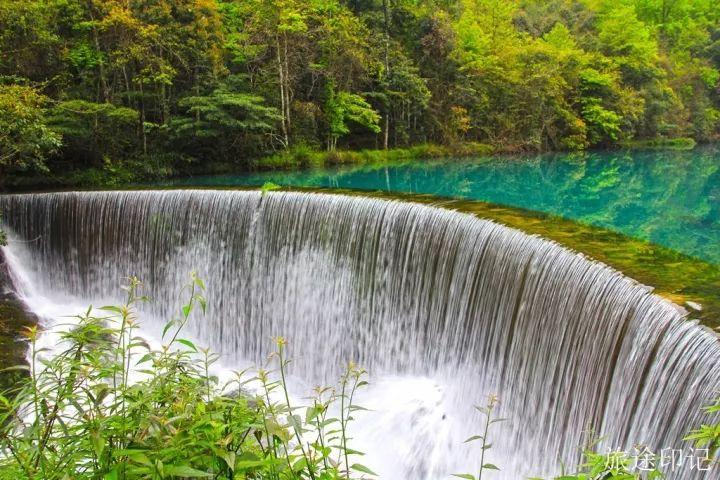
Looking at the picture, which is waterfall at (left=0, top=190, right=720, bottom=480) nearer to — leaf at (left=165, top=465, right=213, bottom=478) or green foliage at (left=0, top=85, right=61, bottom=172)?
green foliage at (left=0, top=85, right=61, bottom=172)

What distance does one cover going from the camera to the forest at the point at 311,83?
47.8 ft

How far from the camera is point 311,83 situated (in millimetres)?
19938

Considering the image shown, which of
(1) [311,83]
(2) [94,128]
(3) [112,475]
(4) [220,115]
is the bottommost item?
(3) [112,475]

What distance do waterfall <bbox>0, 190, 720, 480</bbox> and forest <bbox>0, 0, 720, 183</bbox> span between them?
8.19ft

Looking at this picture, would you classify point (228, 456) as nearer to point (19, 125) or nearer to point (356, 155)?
point (19, 125)

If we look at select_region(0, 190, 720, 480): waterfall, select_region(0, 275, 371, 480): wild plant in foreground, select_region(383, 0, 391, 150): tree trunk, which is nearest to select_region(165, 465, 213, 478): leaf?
select_region(0, 275, 371, 480): wild plant in foreground

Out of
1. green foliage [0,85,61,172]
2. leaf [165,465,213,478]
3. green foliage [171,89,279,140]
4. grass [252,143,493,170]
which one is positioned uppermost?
green foliage [171,89,279,140]

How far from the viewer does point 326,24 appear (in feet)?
63.2

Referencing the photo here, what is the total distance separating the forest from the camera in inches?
574

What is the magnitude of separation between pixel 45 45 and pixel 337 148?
1040cm

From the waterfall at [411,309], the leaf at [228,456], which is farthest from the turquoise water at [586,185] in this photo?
the leaf at [228,456]

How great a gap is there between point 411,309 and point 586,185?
11.1 meters

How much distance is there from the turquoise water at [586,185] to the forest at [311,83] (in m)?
2.24

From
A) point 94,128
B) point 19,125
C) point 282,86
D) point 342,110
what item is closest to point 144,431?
point 19,125
